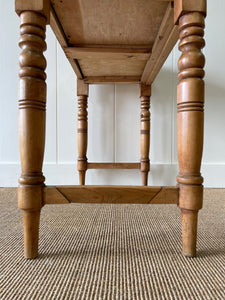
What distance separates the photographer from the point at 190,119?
0.52 metres

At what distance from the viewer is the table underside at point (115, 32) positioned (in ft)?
2.14

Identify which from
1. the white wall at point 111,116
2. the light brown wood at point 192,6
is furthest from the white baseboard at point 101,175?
the light brown wood at point 192,6

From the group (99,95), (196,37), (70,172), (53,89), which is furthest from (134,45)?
(70,172)

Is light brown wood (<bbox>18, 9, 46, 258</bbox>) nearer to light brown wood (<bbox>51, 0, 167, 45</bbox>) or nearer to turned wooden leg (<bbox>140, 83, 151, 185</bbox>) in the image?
light brown wood (<bbox>51, 0, 167, 45</bbox>)

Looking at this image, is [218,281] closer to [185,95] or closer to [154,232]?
[154,232]

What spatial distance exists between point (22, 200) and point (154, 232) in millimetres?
369

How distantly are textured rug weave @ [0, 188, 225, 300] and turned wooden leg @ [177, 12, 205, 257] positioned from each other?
0.08m

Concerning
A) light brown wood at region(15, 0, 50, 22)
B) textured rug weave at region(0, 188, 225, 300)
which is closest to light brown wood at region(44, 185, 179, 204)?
textured rug weave at region(0, 188, 225, 300)

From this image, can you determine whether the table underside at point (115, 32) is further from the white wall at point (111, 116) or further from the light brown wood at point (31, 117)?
the white wall at point (111, 116)

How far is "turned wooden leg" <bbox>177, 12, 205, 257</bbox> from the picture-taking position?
0.52 metres

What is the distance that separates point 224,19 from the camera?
1.40 meters

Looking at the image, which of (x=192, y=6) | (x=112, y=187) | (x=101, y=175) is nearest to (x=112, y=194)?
(x=112, y=187)

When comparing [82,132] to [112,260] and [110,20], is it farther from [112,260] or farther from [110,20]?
[112,260]

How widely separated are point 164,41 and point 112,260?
65cm
